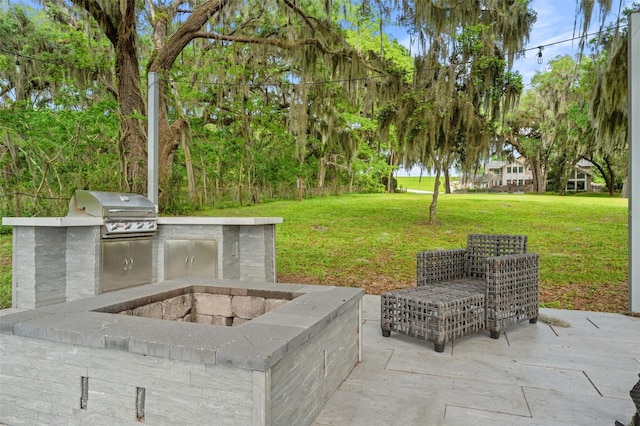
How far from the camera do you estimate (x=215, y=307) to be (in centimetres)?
277

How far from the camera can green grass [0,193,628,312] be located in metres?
5.39

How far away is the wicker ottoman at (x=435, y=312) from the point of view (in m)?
2.82

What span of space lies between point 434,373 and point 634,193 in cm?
297

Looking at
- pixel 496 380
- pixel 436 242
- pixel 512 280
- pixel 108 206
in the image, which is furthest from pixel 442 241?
pixel 108 206

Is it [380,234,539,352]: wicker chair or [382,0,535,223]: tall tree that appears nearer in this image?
[380,234,539,352]: wicker chair

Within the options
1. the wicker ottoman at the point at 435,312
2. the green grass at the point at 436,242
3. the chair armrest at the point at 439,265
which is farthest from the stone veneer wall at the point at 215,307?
the green grass at the point at 436,242

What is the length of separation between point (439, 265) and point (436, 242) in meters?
4.24

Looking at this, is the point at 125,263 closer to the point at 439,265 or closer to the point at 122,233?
the point at 122,233

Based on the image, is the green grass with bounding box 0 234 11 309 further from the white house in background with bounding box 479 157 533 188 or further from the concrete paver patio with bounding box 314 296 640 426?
the white house in background with bounding box 479 157 533 188

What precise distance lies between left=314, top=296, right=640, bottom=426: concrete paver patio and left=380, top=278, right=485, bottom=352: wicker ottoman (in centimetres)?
12

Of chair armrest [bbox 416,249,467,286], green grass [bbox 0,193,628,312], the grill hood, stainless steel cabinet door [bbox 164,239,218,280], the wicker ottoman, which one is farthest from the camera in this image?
green grass [bbox 0,193,628,312]

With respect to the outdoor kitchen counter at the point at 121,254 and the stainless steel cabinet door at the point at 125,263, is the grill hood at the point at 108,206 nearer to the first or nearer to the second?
the outdoor kitchen counter at the point at 121,254

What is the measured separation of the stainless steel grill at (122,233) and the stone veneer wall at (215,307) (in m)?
1.84

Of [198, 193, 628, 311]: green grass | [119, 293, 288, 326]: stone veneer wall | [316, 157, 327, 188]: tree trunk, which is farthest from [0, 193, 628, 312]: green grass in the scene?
[316, 157, 327, 188]: tree trunk
